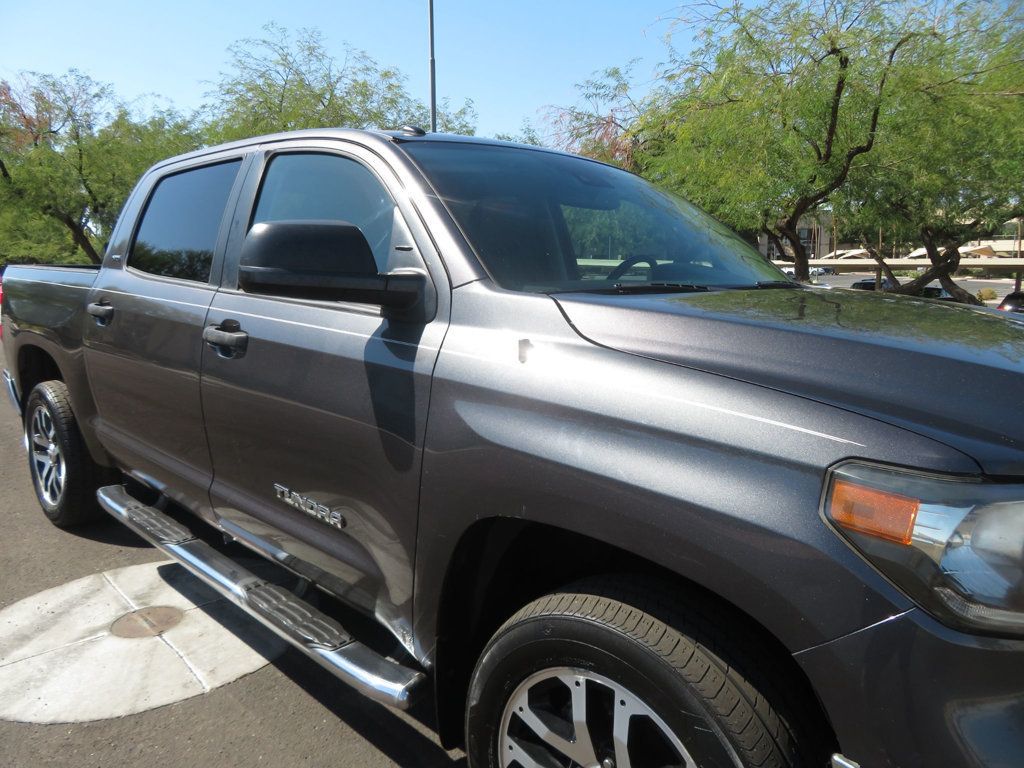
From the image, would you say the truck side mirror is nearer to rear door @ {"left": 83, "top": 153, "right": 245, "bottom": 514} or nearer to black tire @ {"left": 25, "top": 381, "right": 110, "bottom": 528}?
rear door @ {"left": 83, "top": 153, "right": 245, "bottom": 514}

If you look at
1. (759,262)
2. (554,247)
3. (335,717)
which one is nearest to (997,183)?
(759,262)

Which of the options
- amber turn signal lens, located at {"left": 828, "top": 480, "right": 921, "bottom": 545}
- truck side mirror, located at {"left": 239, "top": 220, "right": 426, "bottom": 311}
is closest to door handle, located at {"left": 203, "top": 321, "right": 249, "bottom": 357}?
truck side mirror, located at {"left": 239, "top": 220, "right": 426, "bottom": 311}

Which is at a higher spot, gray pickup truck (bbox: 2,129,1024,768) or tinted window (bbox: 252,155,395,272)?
tinted window (bbox: 252,155,395,272)

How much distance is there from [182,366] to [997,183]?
12.4 m

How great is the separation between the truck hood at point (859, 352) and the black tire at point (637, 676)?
0.51 metres

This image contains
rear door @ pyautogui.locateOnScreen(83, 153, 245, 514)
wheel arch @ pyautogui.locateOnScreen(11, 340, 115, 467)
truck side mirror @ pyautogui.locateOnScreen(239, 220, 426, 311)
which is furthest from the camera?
wheel arch @ pyautogui.locateOnScreen(11, 340, 115, 467)

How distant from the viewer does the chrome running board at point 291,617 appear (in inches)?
80.2

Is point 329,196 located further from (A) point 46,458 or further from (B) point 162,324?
(A) point 46,458

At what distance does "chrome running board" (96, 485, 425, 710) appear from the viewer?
2037mm

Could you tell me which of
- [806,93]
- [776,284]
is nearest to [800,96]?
[806,93]

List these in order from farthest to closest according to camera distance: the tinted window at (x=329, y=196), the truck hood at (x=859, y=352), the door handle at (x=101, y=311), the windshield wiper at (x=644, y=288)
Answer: the door handle at (x=101, y=311)
the tinted window at (x=329, y=196)
the windshield wiper at (x=644, y=288)
the truck hood at (x=859, y=352)

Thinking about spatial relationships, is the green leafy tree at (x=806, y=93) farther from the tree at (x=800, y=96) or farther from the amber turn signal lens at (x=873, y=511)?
the amber turn signal lens at (x=873, y=511)

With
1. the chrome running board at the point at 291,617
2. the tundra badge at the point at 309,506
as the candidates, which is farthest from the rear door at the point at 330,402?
the chrome running board at the point at 291,617

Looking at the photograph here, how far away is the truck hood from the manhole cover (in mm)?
2464
